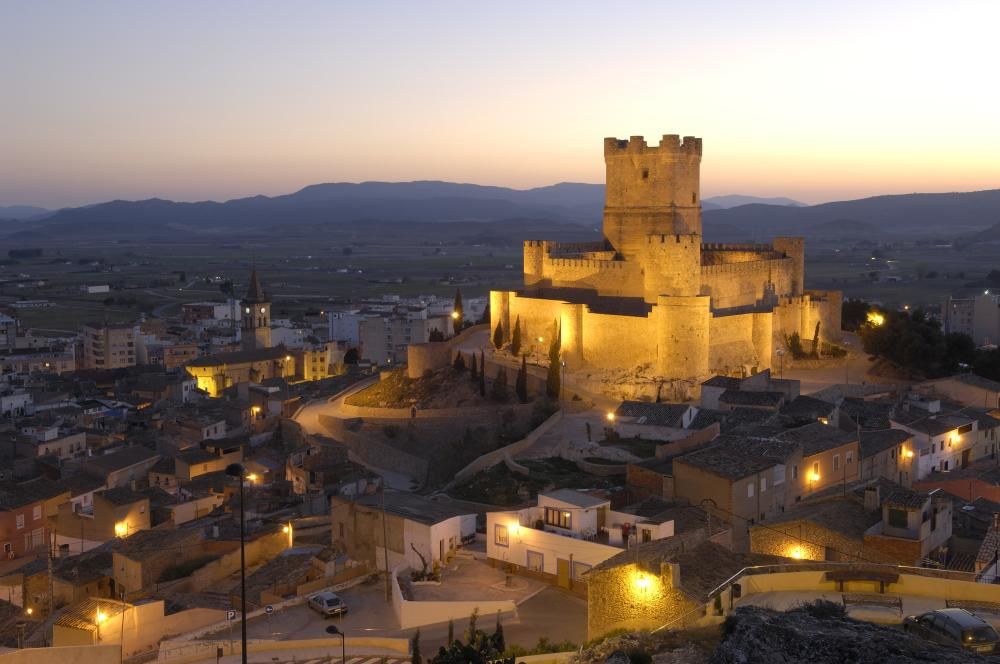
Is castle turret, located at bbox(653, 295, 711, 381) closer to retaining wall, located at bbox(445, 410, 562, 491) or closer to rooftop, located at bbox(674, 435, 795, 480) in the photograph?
retaining wall, located at bbox(445, 410, 562, 491)

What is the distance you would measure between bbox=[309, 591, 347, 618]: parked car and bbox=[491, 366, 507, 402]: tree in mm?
15836

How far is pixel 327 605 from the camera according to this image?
16.9m

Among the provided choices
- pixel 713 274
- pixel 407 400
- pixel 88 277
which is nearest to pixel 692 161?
pixel 713 274

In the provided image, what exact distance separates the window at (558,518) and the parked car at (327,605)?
11.8ft

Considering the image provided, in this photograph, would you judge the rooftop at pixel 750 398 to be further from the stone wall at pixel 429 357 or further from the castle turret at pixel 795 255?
the stone wall at pixel 429 357

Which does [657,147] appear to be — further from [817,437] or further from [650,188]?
[817,437]

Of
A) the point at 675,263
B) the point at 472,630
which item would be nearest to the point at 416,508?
the point at 472,630

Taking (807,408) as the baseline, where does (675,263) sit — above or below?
above

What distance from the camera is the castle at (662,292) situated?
3130cm

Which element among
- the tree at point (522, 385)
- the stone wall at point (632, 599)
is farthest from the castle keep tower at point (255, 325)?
the stone wall at point (632, 599)

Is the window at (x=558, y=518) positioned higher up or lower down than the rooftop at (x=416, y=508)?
higher up

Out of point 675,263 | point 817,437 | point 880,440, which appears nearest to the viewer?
point 817,437

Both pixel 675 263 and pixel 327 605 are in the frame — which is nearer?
pixel 327 605

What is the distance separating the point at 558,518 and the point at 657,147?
19.8 m
